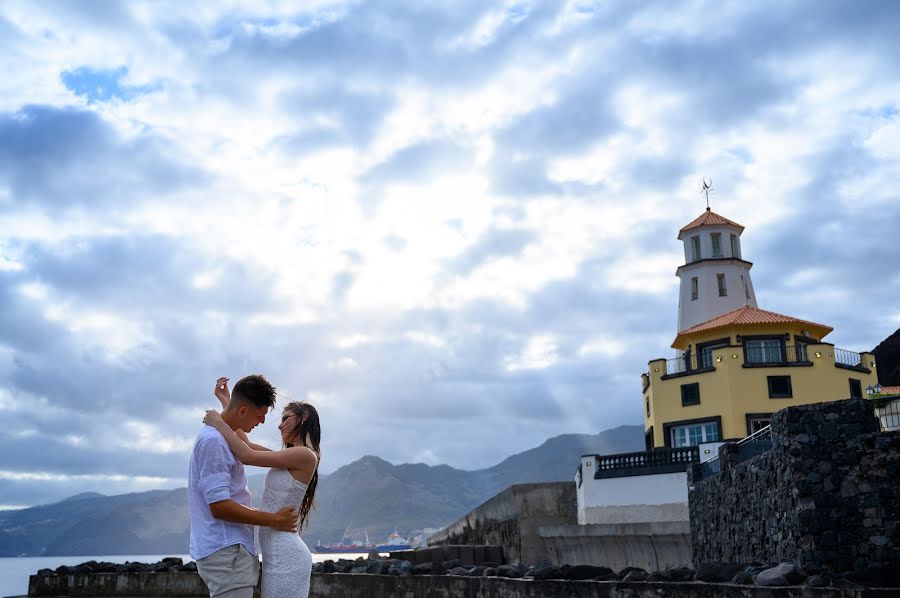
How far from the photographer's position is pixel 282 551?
17.1 ft

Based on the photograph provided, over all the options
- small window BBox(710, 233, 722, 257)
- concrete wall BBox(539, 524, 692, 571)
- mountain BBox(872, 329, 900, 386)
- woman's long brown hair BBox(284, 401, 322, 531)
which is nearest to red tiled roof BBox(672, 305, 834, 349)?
small window BBox(710, 233, 722, 257)

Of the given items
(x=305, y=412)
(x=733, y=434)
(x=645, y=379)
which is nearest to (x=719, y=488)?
(x=305, y=412)

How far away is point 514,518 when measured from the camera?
36.2 meters

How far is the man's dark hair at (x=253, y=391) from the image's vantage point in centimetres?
530

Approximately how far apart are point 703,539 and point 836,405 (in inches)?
Answer: 365

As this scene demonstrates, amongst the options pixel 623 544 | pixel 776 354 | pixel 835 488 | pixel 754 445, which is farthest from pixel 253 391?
pixel 776 354

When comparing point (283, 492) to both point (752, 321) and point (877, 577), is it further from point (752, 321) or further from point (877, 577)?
point (752, 321)

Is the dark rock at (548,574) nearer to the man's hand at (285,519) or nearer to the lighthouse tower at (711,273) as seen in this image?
the man's hand at (285,519)

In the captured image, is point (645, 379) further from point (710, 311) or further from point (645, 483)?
point (645, 483)

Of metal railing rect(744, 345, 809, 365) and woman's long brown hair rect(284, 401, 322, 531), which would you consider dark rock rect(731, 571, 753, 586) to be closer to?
woman's long brown hair rect(284, 401, 322, 531)

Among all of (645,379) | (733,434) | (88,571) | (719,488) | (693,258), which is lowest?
(88,571)

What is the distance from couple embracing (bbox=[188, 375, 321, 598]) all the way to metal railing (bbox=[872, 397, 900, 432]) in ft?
41.6

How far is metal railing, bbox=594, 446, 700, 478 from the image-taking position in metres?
33.0

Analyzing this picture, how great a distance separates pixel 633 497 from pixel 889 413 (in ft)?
64.2
